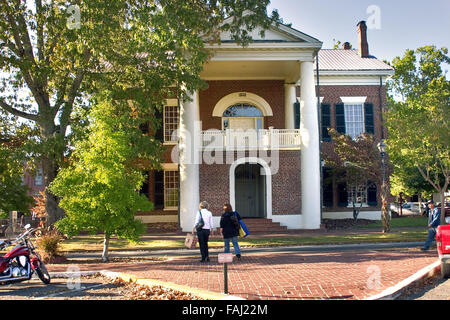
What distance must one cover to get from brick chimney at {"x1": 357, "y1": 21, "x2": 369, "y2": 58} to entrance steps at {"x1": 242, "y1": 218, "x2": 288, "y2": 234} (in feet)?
50.0

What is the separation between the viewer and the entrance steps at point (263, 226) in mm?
21266

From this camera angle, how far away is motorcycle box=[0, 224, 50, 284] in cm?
838

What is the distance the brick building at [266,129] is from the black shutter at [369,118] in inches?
2.5

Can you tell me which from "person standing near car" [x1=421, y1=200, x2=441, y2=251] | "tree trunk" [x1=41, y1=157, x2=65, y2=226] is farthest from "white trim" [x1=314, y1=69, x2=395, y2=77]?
"tree trunk" [x1=41, y1=157, x2=65, y2=226]

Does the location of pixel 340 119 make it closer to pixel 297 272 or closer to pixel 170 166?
pixel 170 166

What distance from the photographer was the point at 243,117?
83.6 ft

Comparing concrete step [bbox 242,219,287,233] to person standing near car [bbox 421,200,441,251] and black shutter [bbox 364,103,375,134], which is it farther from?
black shutter [bbox 364,103,375,134]

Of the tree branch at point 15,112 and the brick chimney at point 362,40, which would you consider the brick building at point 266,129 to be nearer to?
the brick chimney at point 362,40

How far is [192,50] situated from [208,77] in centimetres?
819

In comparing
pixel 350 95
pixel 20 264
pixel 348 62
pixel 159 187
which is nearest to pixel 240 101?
pixel 159 187

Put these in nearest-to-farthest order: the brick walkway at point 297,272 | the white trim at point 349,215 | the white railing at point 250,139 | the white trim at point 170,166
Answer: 1. the brick walkway at point 297,272
2. the white railing at point 250,139
3. the white trim at point 170,166
4. the white trim at point 349,215

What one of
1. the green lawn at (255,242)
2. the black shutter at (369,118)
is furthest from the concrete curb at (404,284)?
the black shutter at (369,118)

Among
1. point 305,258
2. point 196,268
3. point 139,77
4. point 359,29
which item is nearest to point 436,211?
point 305,258
